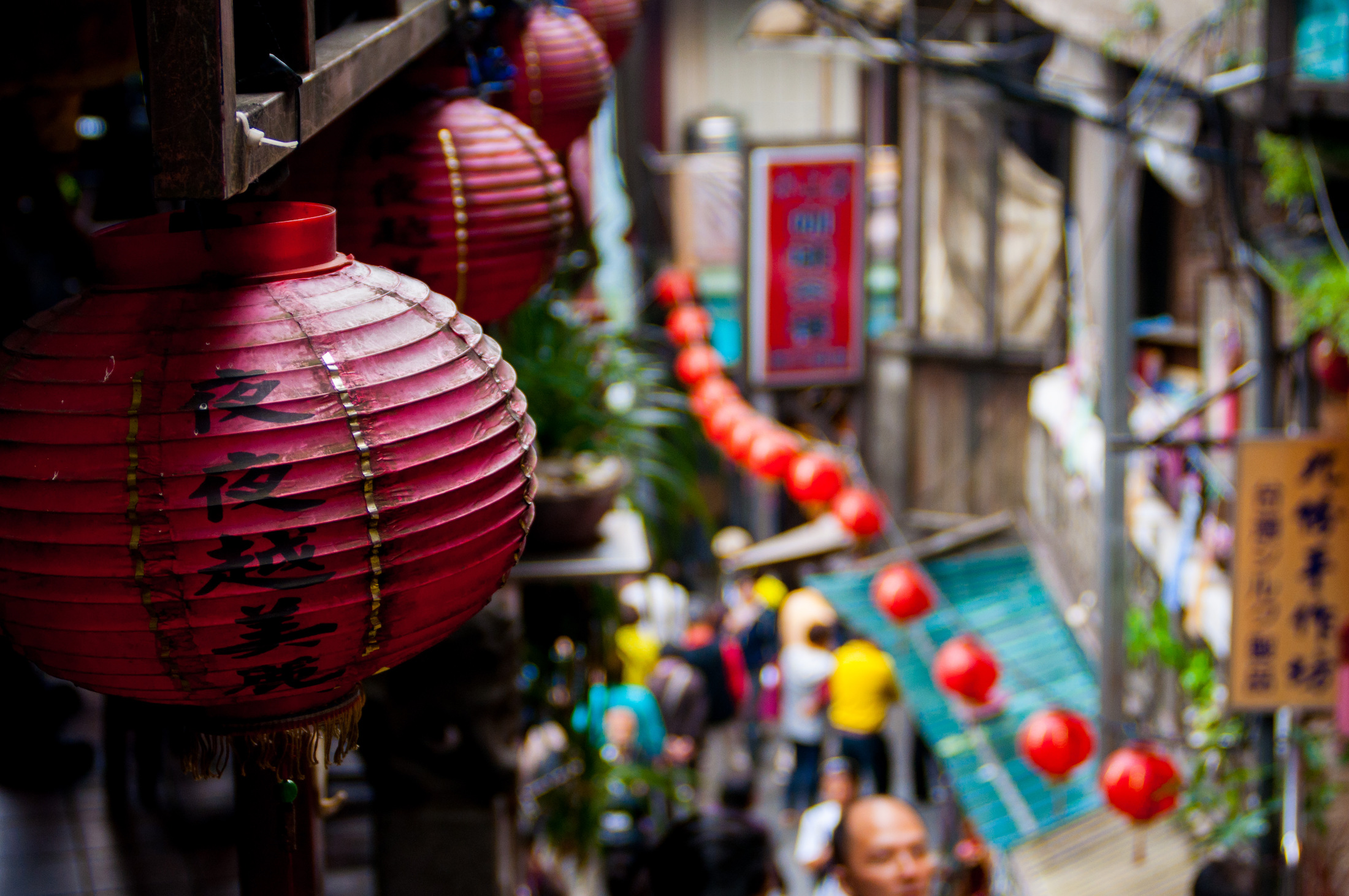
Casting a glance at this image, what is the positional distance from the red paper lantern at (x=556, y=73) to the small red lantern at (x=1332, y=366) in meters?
3.86

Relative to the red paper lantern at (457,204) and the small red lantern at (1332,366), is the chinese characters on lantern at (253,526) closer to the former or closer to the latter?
the red paper lantern at (457,204)

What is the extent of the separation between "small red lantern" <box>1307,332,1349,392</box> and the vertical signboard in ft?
27.4

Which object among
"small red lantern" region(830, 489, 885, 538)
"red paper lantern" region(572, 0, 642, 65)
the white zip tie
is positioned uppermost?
"red paper lantern" region(572, 0, 642, 65)

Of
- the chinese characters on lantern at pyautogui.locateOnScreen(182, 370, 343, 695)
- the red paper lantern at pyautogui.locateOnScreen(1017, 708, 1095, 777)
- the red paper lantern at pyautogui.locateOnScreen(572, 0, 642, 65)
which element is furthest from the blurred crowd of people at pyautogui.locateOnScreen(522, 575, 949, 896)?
the chinese characters on lantern at pyautogui.locateOnScreen(182, 370, 343, 695)

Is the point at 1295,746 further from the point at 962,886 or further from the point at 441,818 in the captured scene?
the point at 441,818

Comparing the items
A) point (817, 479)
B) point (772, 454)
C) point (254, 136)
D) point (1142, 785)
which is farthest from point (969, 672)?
point (254, 136)

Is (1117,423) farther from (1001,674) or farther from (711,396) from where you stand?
(711,396)

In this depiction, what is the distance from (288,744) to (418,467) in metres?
0.49

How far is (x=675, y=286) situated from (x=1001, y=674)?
862cm

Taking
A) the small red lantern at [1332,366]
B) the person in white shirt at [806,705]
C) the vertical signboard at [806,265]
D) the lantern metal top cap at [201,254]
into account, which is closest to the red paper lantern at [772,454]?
the person in white shirt at [806,705]

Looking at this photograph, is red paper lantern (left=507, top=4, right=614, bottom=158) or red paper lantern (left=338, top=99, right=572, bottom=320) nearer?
red paper lantern (left=338, top=99, right=572, bottom=320)

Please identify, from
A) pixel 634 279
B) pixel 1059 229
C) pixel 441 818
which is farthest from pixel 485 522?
pixel 634 279

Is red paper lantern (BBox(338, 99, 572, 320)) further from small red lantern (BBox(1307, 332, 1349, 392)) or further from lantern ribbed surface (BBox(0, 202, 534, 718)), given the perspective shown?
small red lantern (BBox(1307, 332, 1349, 392))

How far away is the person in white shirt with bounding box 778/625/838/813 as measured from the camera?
10.6 m
